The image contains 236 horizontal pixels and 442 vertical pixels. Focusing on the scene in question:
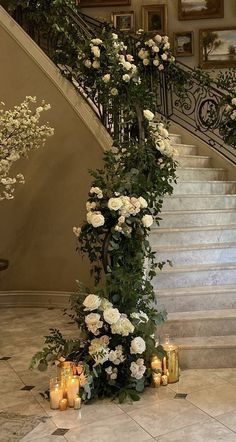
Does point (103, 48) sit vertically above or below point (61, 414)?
above

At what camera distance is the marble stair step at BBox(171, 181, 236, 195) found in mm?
5920

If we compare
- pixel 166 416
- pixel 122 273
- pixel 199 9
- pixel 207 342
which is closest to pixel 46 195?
pixel 122 273

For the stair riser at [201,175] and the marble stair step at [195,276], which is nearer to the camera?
the marble stair step at [195,276]

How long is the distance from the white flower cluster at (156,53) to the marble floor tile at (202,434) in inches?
214

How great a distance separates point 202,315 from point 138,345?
99 cm

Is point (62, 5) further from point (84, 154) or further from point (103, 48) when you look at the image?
point (84, 154)

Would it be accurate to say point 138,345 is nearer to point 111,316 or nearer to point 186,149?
point 111,316

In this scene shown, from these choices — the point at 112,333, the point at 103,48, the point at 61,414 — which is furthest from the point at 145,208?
the point at 103,48

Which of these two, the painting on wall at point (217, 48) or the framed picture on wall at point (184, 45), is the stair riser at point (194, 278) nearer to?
the painting on wall at point (217, 48)

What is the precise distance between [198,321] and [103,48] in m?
2.78

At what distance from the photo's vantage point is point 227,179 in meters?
6.75

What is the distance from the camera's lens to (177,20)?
8.34m

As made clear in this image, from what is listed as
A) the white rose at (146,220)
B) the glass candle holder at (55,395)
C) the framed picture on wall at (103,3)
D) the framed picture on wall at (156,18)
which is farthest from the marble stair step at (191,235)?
the framed picture on wall at (103,3)

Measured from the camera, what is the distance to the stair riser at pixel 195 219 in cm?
535
